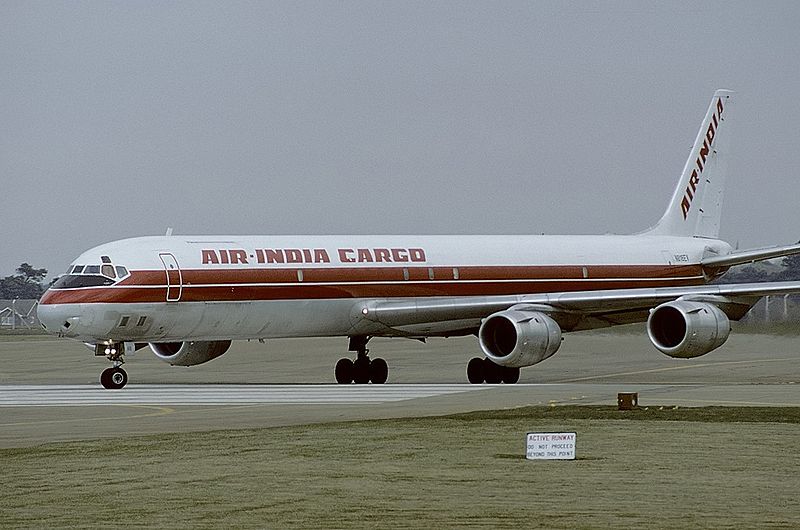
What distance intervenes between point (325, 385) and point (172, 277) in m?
4.03

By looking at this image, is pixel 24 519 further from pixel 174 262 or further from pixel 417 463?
pixel 174 262

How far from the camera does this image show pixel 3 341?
61.6m

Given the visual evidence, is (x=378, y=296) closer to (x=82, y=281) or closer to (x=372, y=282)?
(x=372, y=282)

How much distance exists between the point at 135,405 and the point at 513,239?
1688 centimetres

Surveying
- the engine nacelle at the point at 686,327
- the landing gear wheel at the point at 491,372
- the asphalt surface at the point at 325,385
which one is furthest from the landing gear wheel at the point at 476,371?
the engine nacelle at the point at 686,327

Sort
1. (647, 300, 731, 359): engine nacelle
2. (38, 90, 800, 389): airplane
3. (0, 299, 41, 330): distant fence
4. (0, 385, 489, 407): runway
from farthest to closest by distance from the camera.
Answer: (0, 299, 41, 330): distant fence < (647, 300, 731, 359): engine nacelle < (38, 90, 800, 389): airplane < (0, 385, 489, 407): runway

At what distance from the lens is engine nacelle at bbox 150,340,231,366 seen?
38938mm

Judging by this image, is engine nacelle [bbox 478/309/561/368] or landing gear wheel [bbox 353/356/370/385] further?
landing gear wheel [bbox 353/356/370/385]

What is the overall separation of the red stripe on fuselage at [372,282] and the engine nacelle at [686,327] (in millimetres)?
5141

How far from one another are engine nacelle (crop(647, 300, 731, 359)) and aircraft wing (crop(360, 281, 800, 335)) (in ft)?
2.10

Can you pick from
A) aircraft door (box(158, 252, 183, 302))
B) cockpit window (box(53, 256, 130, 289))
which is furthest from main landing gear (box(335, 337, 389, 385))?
cockpit window (box(53, 256, 130, 289))

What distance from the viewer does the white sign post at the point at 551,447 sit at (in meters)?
16.3

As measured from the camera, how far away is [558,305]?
36844mm

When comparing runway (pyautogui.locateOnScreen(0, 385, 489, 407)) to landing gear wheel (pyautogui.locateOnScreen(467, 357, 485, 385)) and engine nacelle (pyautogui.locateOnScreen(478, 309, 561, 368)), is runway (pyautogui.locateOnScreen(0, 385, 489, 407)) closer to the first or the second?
engine nacelle (pyautogui.locateOnScreen(478, 309, 561, 368))
